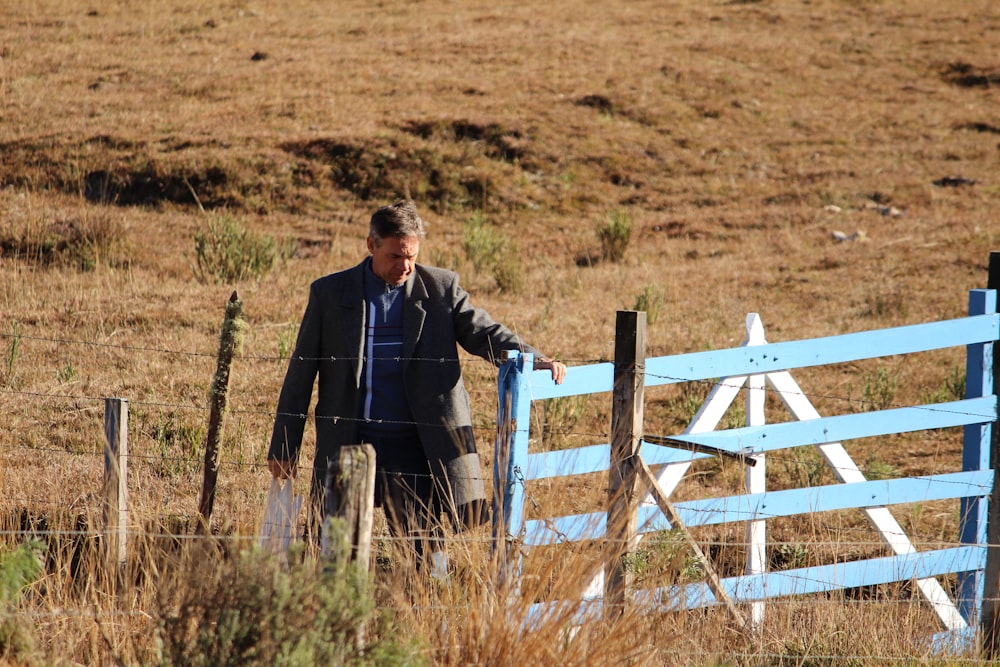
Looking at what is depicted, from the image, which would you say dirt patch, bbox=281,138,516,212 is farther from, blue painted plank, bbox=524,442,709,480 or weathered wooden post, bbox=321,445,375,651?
weathered wooden post, bbox=321,445,375,651

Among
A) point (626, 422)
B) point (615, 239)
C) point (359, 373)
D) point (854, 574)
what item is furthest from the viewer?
point (615, 239)

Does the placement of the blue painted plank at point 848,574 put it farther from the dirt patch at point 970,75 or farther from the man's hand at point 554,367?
the dirt patch at point 970,75

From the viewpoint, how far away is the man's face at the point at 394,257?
3.63m

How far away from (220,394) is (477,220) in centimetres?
838

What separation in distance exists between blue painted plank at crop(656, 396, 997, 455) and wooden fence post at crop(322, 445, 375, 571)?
1758mm

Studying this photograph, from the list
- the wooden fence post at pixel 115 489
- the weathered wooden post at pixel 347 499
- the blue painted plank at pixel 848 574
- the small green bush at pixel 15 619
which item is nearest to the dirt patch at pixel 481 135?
the blue painted plank at pixel 848 574

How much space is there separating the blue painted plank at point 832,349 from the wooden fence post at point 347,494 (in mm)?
1673

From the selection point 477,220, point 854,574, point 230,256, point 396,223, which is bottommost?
point 854,574

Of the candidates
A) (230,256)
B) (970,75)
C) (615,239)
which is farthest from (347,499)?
(970,75)

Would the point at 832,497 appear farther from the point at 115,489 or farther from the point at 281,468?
the point at 115,489

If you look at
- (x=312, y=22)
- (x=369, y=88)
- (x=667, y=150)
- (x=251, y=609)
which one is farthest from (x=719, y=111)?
(x=251, y=609)

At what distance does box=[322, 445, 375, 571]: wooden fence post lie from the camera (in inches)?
94.4

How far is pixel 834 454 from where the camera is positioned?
14.1 feet

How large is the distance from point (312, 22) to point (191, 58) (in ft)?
14.2
